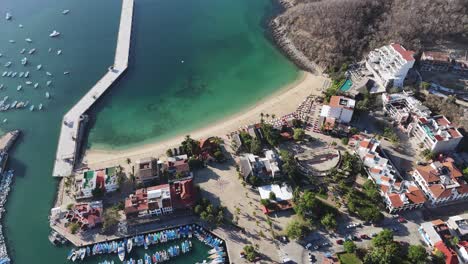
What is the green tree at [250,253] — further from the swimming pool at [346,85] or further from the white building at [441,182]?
the swimming pool at [346,85]

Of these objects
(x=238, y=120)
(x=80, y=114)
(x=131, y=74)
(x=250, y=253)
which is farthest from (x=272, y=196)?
(x=131, y=74)

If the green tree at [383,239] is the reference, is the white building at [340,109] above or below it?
above

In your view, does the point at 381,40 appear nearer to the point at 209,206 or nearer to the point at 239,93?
the point at 239,93

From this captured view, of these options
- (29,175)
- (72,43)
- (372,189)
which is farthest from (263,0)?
(29,175)

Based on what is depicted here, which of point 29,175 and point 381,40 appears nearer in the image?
point 29,175

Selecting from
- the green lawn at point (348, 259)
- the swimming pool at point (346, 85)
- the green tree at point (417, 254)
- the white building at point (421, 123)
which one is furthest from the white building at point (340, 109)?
the green tree at point (417, 254)

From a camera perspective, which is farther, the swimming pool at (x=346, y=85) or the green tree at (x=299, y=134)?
the swimming pool at (x=346, y=85)

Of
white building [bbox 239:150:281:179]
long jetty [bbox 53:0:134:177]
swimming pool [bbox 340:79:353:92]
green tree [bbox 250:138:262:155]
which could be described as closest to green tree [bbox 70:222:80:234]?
long jetty [bbox 53:0:134:177]
